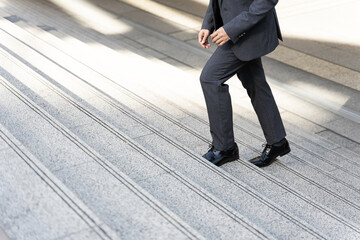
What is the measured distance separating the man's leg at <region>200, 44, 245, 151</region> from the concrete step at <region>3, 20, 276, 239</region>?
50 cm

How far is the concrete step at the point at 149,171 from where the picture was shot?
2738mm

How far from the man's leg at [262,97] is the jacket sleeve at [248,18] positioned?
274 mm

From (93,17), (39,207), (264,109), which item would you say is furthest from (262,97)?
(93,17)

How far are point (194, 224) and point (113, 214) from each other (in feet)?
1.27

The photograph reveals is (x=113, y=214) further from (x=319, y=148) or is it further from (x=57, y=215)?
(x=319, y=148)

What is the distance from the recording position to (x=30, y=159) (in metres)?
3.10

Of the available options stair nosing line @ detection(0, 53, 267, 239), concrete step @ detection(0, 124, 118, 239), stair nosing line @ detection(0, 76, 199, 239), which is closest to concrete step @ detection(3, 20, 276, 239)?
stair nosing line @ detection(0, 53, 267, 239)

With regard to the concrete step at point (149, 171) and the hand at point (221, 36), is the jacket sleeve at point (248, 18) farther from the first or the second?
the concrete step at point (149, 171)

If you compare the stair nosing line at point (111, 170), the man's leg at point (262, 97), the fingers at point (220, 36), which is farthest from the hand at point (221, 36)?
the stair nosing line at point (111, 170)

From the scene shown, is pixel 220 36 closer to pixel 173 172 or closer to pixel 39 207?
pixel 173 172

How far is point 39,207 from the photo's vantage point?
263cm

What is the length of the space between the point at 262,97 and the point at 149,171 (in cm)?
93

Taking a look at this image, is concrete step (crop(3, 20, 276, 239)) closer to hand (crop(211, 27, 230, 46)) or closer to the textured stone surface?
the textured stone surface

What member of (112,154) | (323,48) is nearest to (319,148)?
(112,154)
